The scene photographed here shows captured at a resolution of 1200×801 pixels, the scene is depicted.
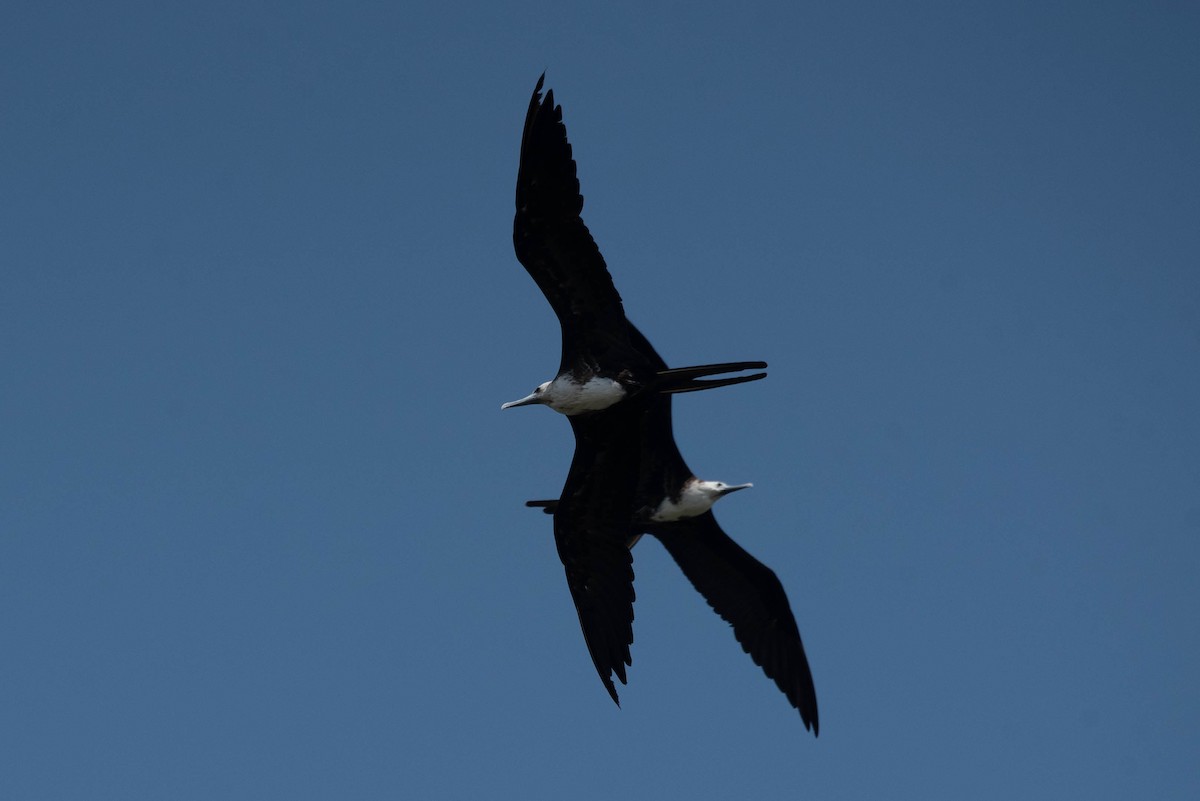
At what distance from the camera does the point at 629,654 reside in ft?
56.6

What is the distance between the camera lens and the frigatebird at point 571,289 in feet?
49.1

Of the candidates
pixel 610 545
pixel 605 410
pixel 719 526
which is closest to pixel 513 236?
pixel 605 410

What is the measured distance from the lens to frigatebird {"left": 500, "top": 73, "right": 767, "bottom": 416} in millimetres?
14977

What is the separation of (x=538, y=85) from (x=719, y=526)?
18.6ft

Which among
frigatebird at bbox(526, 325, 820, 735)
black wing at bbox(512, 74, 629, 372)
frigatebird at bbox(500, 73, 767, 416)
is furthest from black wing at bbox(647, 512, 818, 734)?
black wing at bbox(512, 74, 629, 372)

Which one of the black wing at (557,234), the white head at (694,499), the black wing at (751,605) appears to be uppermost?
the black wing at (557,234)

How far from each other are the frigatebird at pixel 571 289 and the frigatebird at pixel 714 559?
5.73 feet

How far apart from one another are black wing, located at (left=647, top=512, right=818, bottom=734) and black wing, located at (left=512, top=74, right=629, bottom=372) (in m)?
3.62

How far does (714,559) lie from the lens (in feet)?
61.1

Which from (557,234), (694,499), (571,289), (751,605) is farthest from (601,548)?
(557,234)

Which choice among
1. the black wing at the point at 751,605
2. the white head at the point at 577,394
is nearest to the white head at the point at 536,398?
the white head at the point at 577,394

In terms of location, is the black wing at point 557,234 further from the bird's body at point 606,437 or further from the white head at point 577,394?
the white head at point 577,394

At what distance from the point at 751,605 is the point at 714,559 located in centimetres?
63

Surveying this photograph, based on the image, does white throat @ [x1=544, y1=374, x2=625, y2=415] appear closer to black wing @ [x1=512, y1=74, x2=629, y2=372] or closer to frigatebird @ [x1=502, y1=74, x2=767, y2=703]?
frigatebird @ [x1=502, y1=74, x2=767, y2=703]
